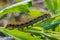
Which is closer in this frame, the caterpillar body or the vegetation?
the vegetation

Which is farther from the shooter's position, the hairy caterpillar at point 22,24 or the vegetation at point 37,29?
the hairy caterpillar at point 22,24

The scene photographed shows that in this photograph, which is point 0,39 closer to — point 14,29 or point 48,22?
point 14,29

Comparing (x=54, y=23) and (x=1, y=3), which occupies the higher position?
(x=1, y=3)

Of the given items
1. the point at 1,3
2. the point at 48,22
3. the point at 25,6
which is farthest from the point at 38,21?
the point at 1,3

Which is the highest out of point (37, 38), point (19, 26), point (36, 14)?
point (36, 14)

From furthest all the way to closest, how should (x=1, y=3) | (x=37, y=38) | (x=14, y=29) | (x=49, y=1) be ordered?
(x=1, y=3) → (x=49, y=1) → (x=14, y=29) → (x=37, y=38)

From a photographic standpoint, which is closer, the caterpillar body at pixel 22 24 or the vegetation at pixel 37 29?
the vegetation at pixel 37 29

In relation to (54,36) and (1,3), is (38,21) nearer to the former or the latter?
(54,36)

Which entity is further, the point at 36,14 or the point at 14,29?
the point at 36,14

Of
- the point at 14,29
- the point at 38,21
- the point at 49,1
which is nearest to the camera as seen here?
the point at 14,29

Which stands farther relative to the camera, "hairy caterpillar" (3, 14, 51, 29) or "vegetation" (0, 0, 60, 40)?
"hairy caterpillar" (3, 14, 51, 29)
